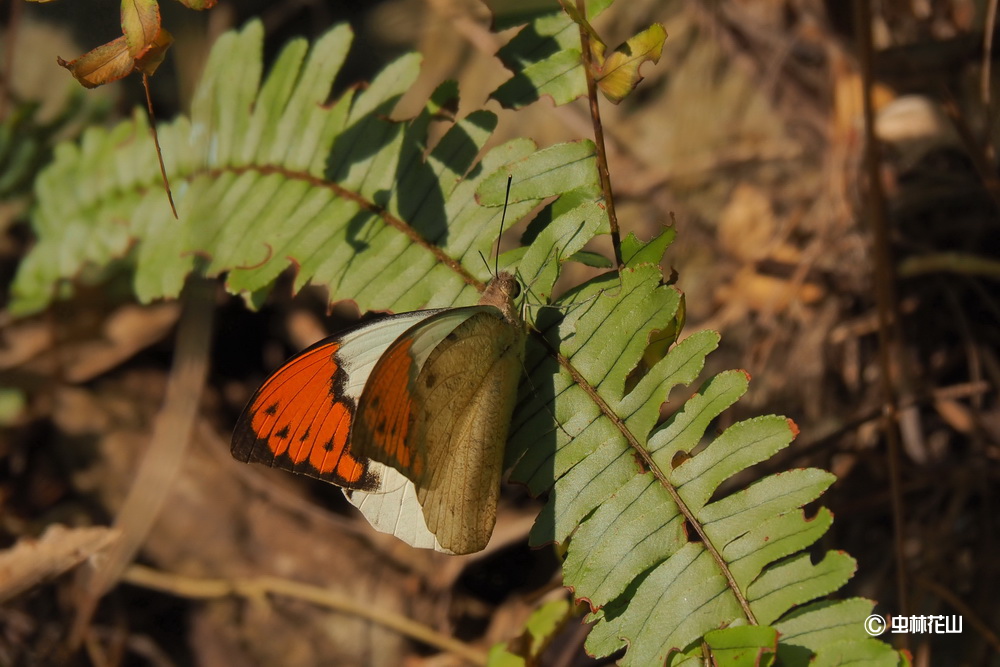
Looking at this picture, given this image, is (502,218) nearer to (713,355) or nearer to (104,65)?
(104,65)

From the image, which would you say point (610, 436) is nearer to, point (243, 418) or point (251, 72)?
point (243, 418)

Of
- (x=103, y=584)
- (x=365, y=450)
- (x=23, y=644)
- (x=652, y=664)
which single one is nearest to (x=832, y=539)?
(x=652, y=664)

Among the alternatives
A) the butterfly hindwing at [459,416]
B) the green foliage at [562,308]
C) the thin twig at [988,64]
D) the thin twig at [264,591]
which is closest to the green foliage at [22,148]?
the green foliage at [562,308]

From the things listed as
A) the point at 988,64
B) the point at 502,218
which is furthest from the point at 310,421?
the point at 988,64

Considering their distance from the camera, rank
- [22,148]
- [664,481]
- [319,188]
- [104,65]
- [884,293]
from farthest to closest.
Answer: [22,148] < [884,293] < [319,188] < [664,481] < [104,65]

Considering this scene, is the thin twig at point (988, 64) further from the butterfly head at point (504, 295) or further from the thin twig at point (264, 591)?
the thin twig at point (264, 591)

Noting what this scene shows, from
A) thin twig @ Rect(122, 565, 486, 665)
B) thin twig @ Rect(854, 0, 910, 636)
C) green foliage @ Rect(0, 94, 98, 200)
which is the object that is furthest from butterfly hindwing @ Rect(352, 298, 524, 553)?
green foliage @ Rect(0, 94, 98, 200)

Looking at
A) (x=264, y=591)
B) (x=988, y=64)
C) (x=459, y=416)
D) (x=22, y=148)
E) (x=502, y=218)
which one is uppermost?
(x=988, y=64)
